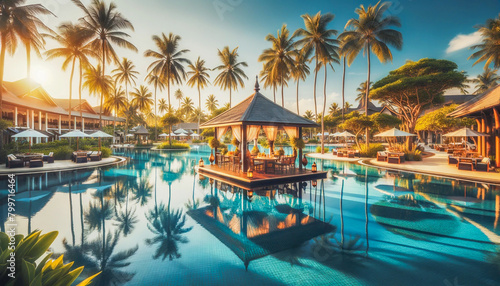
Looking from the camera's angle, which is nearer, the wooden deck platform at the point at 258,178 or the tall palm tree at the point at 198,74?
the wooden deck platform at the point at 258,178

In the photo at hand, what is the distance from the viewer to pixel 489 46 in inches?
1014

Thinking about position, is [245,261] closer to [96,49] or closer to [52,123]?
[96,49]

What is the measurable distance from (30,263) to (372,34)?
30.3 meters

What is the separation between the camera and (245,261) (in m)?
4.81

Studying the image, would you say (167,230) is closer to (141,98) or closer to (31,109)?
(31,109)

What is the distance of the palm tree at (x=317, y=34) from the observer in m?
25.0

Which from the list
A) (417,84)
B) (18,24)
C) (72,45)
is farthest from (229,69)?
(417,84)

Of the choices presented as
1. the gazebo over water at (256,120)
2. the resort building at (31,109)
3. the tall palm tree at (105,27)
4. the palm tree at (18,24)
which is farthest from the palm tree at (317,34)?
the resort building at (31,109)

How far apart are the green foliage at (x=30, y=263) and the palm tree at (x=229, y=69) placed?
38.6 metres

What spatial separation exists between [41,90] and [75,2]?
1473 cm

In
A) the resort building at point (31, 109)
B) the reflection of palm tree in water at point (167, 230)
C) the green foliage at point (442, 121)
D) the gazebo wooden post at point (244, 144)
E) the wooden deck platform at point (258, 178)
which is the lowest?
the reflection of palm tree in water at point (167, 230)

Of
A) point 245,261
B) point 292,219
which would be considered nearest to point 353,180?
point 292,219

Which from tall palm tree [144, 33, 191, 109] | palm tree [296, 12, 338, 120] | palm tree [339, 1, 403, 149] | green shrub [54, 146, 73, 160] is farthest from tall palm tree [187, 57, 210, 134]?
palm tree [339, 1, 403, 149]

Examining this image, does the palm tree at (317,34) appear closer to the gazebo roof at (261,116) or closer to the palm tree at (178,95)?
the gazebo roof at (261,116)
